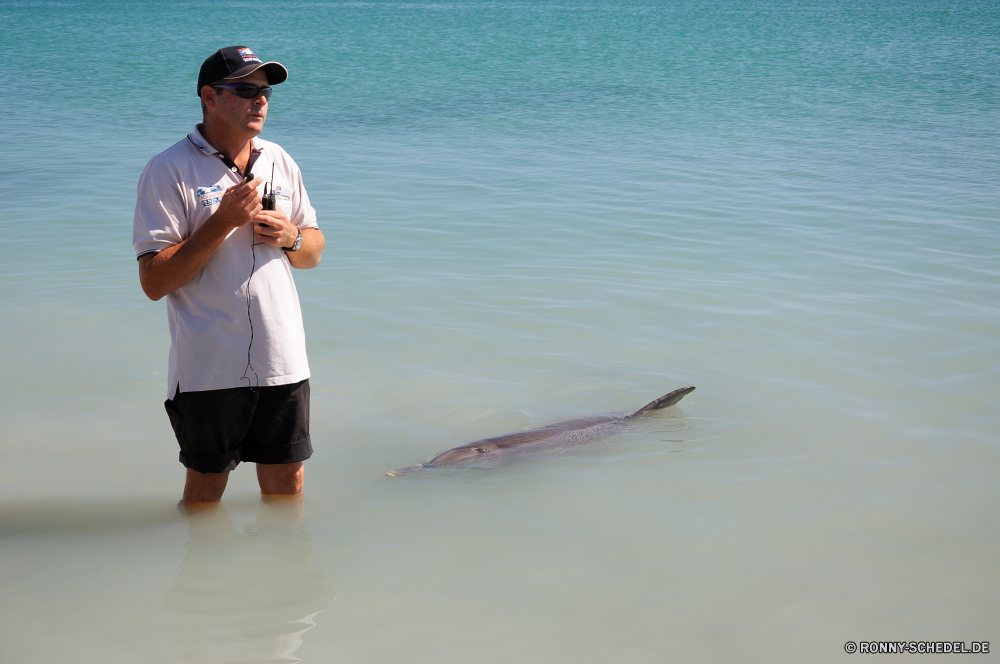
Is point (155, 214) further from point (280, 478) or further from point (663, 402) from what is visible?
point (663, 402)

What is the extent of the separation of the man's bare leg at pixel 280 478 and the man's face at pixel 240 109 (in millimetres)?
1249

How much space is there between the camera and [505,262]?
7324 millimetres

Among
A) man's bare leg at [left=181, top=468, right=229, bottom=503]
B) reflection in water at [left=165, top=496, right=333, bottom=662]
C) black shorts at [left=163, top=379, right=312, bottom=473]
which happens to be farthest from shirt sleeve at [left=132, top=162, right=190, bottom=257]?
reflection in water at [left=165, top=496, right=333, bottom=662]

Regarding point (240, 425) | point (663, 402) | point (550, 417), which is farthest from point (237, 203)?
point (663, 402)

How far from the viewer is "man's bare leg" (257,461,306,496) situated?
3189 mm

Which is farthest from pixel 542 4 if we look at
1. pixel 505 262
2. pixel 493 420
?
pixel 493 420

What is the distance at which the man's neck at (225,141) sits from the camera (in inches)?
108

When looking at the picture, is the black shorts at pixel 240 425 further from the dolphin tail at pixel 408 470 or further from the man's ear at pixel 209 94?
the man's ear at pixel 209 94

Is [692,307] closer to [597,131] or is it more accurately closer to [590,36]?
[597,131]

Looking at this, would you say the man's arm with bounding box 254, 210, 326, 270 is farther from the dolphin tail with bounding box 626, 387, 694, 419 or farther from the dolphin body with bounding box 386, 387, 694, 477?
the dolphin tail with bounding box 626, 387, 694, 419

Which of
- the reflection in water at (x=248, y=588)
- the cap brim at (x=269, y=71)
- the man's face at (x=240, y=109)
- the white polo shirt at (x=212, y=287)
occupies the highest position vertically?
the cap brim at (x=269, y=71)

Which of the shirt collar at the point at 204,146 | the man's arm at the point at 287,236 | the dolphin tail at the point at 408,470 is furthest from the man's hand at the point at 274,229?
the dolphin tail at the point at 408,470

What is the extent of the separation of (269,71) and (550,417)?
241 centimetres

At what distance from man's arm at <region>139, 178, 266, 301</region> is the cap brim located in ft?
1.18
